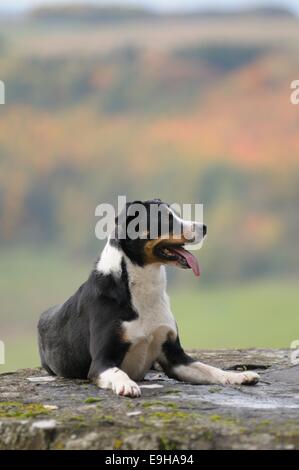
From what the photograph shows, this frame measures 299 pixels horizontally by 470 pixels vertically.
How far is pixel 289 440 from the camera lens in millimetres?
6102

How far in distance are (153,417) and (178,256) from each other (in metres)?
1.68

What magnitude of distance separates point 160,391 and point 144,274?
95 cm

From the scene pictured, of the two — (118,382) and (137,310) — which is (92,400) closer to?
(118,382)

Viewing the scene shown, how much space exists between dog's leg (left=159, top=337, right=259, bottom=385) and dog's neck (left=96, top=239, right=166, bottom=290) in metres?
0.53

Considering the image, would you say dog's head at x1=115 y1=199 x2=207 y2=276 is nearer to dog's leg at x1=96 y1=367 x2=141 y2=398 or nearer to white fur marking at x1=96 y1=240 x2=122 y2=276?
white fur marking at x1=96 y1=240 x2=122 y2=276

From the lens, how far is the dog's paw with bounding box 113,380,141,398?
747cm

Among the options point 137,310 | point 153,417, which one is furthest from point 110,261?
point 153,417

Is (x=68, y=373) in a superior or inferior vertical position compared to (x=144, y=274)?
inferior

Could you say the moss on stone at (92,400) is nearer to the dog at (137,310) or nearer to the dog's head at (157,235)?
the dog at (137,310)

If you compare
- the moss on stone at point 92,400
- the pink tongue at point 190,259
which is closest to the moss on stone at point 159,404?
the moss on stone at point 92,400
